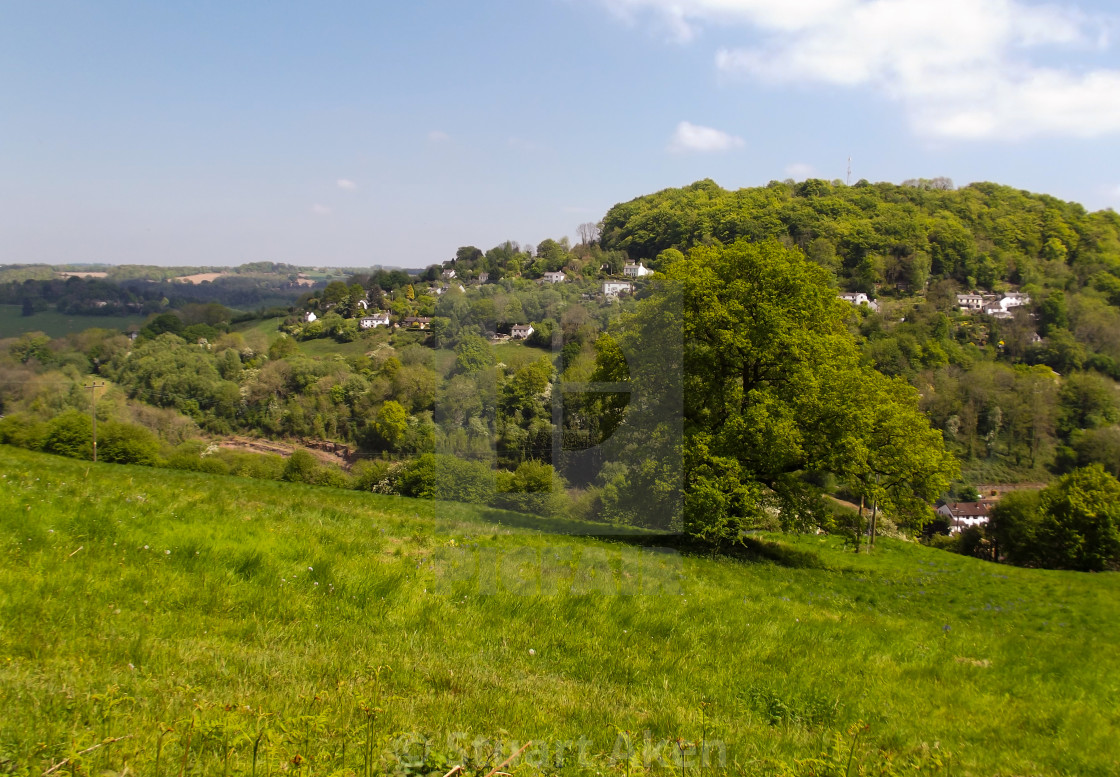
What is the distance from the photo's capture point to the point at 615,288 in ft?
277

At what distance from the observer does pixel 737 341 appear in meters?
16.4

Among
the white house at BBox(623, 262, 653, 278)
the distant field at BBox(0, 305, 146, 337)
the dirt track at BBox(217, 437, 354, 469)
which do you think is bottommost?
the dirt track at BBox(217, 437, 354, 469)

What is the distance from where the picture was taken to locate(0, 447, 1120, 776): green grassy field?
11.0 feet

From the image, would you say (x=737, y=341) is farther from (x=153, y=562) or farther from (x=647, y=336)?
(x=153, y=562)

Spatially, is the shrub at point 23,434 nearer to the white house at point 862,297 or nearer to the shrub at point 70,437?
the shrub at point 70,437

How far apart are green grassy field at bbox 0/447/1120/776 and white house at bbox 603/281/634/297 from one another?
6968 centimetres

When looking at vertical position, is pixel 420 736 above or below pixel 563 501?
above

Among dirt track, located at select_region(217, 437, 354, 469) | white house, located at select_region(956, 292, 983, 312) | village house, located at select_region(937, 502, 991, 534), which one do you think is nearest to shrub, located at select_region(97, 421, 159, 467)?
dirt track, located at select_region(217, 437, 354, 469)

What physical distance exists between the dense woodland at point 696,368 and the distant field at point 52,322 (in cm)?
1448

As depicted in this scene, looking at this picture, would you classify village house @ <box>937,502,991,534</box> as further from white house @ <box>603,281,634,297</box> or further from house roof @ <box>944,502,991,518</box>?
white house @ <box>603,281,634,297</box>

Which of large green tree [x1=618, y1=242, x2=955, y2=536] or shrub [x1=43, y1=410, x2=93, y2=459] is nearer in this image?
large green tree [x1=618, y1=242, x2=955, y2=536]

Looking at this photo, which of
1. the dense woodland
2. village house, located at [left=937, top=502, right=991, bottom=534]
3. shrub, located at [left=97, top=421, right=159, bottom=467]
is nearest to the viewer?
the dense woodland

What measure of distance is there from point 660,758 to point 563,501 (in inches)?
989

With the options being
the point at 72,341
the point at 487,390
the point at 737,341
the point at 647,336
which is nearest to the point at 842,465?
the point at 737,341
